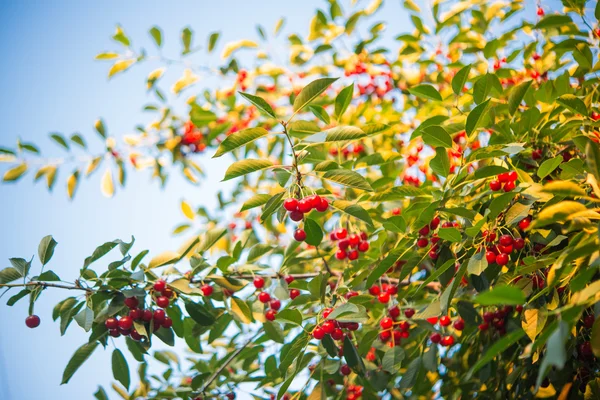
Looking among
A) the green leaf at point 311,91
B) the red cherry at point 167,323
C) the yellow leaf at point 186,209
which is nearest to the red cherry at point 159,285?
the red cherry at point 167,323

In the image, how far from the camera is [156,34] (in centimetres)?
323

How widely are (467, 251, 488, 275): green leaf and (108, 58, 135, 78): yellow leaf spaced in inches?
105

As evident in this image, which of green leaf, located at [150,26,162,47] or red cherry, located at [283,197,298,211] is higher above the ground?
green leaf, located at [150,26,162,47]

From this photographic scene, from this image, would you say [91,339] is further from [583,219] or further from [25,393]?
[583,219]

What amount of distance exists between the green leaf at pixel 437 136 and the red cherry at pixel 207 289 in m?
0.96

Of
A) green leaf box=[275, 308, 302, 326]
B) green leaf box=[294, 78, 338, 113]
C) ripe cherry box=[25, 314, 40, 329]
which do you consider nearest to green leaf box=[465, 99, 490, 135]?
green leaf box=[294, 78, 338, 113]

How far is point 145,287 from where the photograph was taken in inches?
67.4

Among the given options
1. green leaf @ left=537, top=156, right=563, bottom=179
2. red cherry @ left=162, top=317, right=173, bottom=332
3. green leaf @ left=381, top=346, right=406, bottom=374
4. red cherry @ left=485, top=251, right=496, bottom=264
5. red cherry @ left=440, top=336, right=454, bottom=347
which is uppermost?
green leaf @ left=537, top=156, right=563, bottom=179

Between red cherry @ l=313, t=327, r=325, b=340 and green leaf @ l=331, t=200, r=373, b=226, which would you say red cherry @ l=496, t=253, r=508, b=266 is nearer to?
green leaf @ l=331, t=200, r=373, b=226

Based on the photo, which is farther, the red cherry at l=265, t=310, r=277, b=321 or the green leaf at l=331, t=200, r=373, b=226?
the red cherry at l=265, t=310, r=277, b=321

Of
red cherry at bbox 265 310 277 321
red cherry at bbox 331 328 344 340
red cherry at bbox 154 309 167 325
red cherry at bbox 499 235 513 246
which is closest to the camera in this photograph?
red cherry at bbox 499 235 513 246

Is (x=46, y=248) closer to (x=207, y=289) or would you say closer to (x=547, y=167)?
(x=207, y=289)

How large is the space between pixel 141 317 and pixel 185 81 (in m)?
1.98

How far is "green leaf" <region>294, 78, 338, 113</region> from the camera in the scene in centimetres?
139
